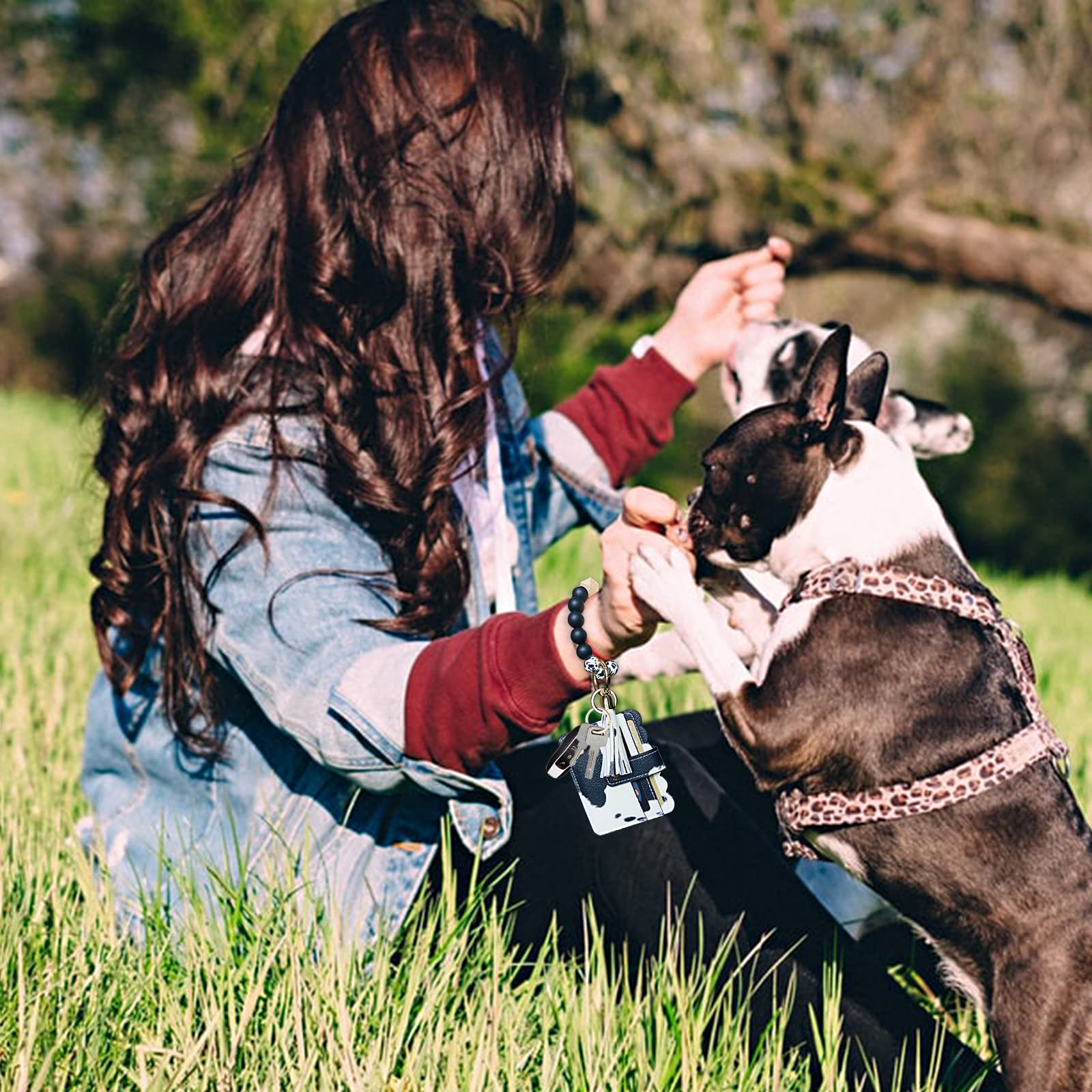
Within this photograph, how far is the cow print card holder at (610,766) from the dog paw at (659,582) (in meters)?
0.07

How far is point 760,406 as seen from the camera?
258cm

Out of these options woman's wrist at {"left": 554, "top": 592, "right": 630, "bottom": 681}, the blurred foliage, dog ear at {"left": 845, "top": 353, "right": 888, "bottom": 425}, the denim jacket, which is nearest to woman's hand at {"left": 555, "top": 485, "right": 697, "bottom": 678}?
woman's wrist at {"left": 554, "top": 592, "right": 630, "bottom": 681}

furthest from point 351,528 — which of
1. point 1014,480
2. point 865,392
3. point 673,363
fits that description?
point 1014,480

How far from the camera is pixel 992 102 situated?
21.1 feet

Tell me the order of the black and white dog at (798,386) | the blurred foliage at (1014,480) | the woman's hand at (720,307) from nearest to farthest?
the black and white dog at (798,386)
the woman's hand at (720,307)
the blurred foliage at (1014,480)

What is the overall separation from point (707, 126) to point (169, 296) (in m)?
4.76

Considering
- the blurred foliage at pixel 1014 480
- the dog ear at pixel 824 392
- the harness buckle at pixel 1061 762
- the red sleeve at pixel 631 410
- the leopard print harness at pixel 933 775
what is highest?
the dog ear at pixel 824 392

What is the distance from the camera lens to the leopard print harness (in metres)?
1.79

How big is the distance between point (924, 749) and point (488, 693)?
570mm

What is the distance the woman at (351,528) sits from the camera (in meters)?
1.91

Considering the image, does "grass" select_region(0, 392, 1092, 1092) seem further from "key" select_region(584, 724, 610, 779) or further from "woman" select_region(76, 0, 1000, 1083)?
"key" select_region(584, 724, 610, 779)

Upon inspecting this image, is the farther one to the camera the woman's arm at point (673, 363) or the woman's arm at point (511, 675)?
the woman's arm at point (673, 363)

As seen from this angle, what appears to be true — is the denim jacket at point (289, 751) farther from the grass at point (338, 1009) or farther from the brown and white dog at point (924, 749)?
the brown and white dog at point (924, 749)

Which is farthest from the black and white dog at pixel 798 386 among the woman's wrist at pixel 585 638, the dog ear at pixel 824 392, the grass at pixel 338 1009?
the grass at pixel 338 1009
